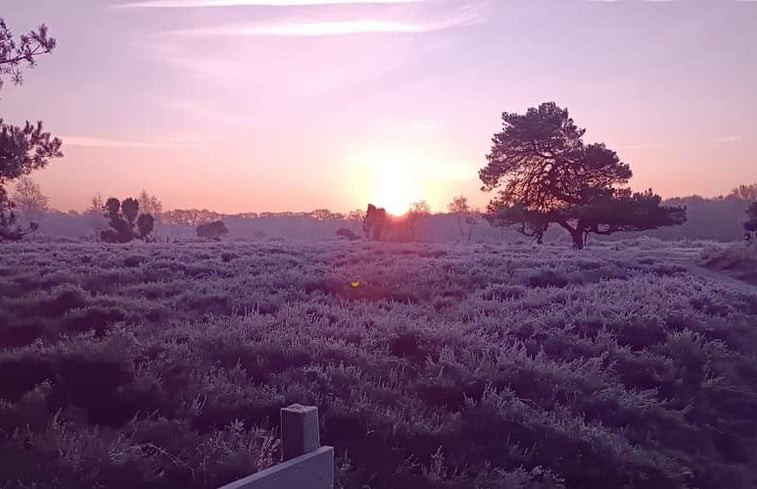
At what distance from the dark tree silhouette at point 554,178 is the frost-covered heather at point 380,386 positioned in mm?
23437

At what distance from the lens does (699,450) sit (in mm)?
8234

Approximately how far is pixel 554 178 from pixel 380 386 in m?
33.6

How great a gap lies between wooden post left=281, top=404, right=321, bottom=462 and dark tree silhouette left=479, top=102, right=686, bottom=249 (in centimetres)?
3503

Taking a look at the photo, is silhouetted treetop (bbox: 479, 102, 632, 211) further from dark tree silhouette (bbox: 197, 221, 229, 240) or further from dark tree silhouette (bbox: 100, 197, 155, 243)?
dark tree silhouette (bbox: 197, 221, 229, 240)

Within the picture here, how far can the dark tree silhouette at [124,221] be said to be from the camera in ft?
169

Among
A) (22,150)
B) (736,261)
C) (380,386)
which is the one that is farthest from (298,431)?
(736,261)

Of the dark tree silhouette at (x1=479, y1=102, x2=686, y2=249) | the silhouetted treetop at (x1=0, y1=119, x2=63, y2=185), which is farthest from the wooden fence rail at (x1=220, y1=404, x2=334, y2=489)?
the dark tree silhouette at (x1=479, y1=102, x2=686, y2=249)

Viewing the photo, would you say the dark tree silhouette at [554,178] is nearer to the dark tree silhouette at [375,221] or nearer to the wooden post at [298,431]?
the dark tree silhouette at [375,221]

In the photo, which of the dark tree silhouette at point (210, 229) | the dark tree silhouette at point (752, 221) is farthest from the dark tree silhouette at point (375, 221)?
the dark tree silhouette at point (752, 221)

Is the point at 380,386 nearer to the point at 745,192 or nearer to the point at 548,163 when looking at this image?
the point at 548,163

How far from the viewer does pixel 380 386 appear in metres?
8.05

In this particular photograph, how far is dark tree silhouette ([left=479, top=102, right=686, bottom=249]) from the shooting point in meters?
37.4

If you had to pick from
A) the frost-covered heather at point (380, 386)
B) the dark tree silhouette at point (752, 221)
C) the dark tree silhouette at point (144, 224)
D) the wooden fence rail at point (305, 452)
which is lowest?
the frost-covered heather at point (380, 386)

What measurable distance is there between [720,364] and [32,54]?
49.7 feet
